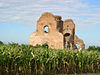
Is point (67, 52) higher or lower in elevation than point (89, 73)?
higher

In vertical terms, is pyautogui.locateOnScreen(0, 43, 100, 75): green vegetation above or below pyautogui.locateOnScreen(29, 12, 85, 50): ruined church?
below

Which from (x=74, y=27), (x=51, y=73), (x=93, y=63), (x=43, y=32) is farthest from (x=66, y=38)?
(x=51, y=73)

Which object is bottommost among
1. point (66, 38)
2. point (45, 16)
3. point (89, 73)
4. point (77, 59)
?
point (89, 73)

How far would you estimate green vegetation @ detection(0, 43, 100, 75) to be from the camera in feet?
40.8

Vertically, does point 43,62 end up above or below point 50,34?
below

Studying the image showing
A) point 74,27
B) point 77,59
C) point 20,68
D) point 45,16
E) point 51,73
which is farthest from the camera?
point 74,27

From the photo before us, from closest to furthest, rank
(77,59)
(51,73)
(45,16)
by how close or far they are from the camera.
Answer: (51,73), (77,59), (45,16)

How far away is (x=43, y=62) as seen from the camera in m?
13.2

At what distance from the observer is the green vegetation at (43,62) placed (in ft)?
40.8

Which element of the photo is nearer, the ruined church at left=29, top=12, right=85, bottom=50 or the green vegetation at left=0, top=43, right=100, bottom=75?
the green vegetation at left=0, top=43, right=100, bottom=75

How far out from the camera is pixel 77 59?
48.1 ft

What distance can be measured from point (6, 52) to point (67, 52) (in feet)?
13.4

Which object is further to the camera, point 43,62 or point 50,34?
point 50,34

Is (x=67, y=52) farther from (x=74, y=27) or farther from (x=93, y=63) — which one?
(x=74, y=27)
